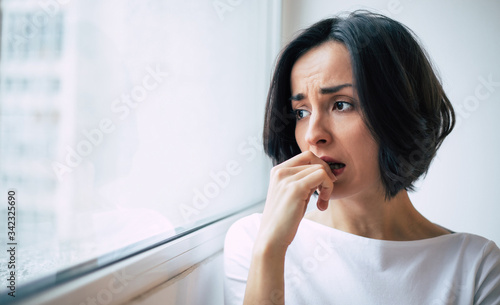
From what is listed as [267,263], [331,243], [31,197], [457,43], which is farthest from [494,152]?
[31,197]

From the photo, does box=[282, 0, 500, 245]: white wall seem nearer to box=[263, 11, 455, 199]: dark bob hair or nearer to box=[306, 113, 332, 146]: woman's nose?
box=[263, 11, 455, 199]: dark bob hair

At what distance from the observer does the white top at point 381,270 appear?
86cm

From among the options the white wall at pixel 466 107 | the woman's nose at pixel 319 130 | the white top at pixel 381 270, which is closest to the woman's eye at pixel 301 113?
the woman's nose at pixel 319 130

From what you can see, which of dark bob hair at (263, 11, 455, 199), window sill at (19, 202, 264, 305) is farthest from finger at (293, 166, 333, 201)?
window sill at (19, 202, 264, 305)

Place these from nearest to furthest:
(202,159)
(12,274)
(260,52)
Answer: (12,274), (202,159), (260,52)

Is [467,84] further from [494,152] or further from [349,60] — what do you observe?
[349,60]

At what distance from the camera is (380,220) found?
101 cm

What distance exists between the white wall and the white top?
0.63 meters

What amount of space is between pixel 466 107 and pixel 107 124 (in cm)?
142

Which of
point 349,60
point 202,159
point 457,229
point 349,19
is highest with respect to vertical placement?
point 349,19

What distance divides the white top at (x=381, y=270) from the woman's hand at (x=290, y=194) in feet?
0.62

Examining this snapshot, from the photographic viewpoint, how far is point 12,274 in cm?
51

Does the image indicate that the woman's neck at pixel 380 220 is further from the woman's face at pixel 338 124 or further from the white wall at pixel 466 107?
the white wall at pixel 466 107

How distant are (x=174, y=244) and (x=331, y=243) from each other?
45cm
